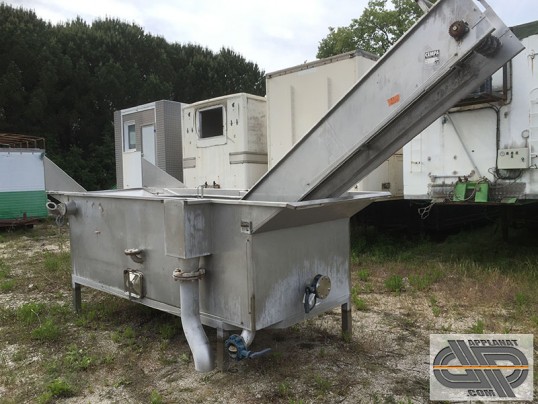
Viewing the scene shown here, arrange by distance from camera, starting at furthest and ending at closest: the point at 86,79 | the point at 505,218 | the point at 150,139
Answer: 1. the point at 86,79
2. the point at 150,139
3. the point at 505,218

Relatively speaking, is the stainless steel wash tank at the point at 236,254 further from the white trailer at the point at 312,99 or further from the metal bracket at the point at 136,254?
the white trailer at the point at 312,99

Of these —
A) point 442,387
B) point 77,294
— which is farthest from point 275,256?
point 77,294

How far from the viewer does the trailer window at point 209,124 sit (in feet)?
28.8

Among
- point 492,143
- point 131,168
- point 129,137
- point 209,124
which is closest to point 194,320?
point 492,143

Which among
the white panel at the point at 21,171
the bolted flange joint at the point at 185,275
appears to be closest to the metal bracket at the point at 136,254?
the bolted flange joint at the point at 185,275

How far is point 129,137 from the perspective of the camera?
430 inches

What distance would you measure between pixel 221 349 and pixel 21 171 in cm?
1015

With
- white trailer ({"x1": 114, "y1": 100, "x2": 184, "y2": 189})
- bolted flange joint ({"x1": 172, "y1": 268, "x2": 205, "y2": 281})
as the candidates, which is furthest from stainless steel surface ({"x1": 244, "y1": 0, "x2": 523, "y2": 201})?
white trailer ({"x1": 114, "y1": 100, "x2": 184, "y2": 189})

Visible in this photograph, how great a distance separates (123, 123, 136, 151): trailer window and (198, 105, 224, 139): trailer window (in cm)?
257

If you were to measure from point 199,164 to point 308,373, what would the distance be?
628 cm

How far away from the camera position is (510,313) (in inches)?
170

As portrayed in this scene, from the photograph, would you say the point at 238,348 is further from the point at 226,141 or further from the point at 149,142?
the point at 149,142

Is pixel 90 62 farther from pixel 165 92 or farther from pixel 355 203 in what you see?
pixel 355 203

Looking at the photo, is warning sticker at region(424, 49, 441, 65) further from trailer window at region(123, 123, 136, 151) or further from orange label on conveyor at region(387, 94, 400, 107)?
trailer window at region(123, 123, 136, 151)
